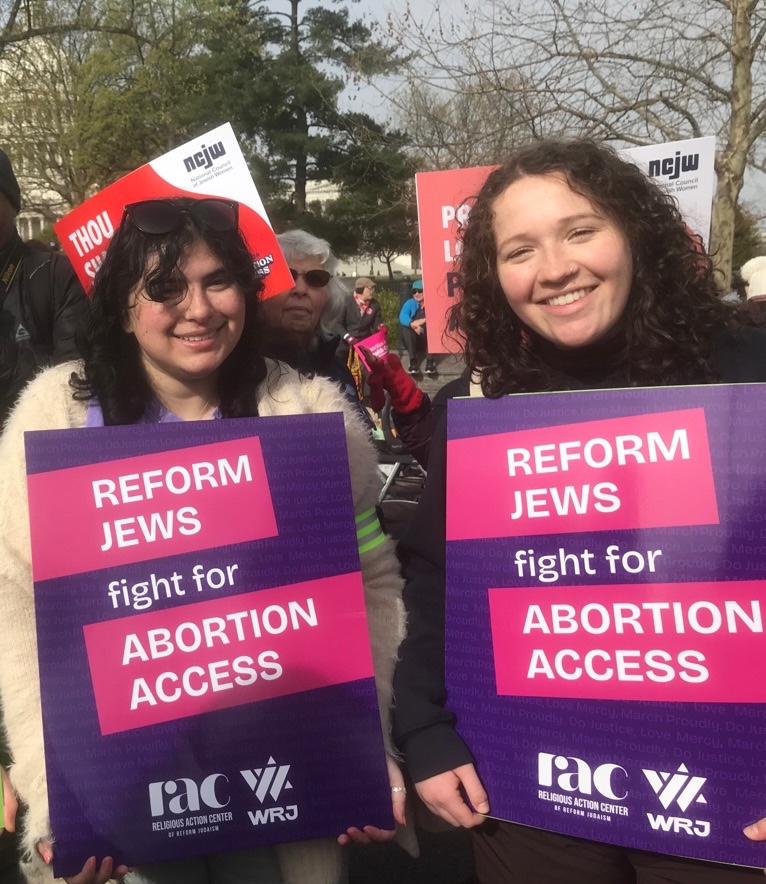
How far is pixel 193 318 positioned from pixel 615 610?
1.07m

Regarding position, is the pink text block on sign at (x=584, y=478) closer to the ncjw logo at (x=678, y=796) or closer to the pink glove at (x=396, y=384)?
the ncjw logo at (x=678, y=796)

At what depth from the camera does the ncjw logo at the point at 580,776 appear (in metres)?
1.52

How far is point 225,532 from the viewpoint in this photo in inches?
66.2

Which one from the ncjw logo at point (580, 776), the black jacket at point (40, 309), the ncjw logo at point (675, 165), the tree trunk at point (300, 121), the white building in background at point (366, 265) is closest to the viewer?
the ncjw logo at point (580, 776)

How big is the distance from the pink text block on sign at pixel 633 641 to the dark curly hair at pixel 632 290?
436mm

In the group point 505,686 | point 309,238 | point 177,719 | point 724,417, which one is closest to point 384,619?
point 505,686

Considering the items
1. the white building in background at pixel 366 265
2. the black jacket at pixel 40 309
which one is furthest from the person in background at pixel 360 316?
the white building in background at pixel 366 265

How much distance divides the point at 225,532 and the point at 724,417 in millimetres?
986

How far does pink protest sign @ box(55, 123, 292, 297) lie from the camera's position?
9.43 feet

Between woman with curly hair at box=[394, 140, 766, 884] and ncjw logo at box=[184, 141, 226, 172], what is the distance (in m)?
1.45

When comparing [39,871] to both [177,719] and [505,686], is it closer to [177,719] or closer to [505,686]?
[177,719]

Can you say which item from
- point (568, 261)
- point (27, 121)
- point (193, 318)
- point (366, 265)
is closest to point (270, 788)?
point (193, 318)

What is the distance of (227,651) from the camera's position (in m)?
1.66

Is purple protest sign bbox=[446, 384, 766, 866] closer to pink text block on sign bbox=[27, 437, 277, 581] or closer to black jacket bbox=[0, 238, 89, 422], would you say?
pink text block on sign bbox=[27, 437, 277, 581]
